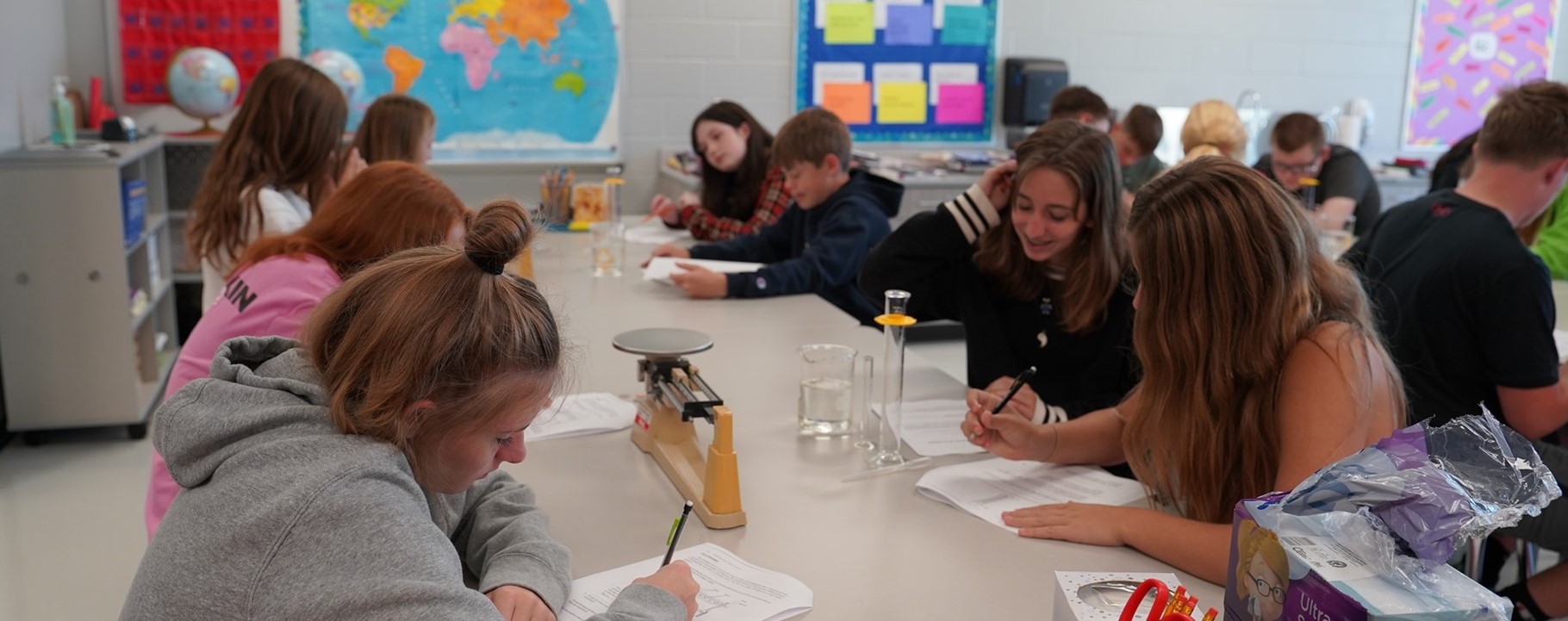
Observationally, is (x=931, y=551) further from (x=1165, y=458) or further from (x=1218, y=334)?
(x=1218, y=334)

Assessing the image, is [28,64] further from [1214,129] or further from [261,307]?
[1214,129]

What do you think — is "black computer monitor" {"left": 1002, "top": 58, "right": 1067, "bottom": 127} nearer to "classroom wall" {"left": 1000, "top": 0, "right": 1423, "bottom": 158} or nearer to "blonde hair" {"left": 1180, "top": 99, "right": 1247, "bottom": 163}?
"classroom wall" {"left": 1000, "top": 0, "right": 1423, "bottom": 158}

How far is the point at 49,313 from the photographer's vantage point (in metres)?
3.54

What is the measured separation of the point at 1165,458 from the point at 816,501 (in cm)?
47

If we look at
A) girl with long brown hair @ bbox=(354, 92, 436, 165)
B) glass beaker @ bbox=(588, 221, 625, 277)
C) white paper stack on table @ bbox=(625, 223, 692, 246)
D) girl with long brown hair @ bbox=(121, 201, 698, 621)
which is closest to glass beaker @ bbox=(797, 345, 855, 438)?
girl with long brown hair @ bbox=(121, 201, 698, 621)

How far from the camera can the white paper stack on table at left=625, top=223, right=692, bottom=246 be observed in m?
4.03

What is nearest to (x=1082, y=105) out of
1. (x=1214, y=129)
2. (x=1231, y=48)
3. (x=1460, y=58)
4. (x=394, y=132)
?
(x=1214, y=129)

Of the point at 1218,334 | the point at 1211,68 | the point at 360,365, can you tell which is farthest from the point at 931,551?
the point at 1211,68

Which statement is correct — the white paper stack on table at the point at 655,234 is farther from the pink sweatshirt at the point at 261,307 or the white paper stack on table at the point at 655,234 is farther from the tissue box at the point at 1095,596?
the tissue box at the point at 1095,596

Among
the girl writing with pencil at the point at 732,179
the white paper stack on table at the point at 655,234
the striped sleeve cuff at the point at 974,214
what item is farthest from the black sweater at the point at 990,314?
the white paper stack on table at the point at 655,234

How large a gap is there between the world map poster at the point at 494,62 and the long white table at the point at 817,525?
10.9ft

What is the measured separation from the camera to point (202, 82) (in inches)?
185

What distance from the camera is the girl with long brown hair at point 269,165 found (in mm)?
2840

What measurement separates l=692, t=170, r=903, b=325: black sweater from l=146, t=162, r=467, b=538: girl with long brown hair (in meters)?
1.29
